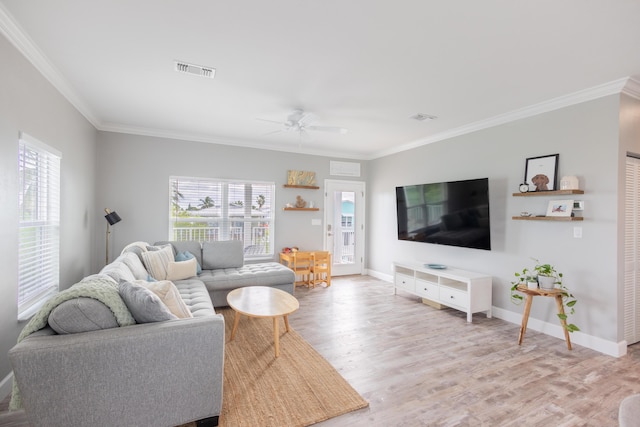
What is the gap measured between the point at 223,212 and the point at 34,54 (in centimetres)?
329

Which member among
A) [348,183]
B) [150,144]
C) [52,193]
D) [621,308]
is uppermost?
[150,144]

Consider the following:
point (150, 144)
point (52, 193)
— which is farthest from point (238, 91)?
point (150, 144)

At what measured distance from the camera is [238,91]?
10.9ft

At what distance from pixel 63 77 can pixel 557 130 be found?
5278mm

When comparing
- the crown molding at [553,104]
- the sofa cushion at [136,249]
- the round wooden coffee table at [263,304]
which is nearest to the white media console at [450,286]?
the crown molding at [553,104]

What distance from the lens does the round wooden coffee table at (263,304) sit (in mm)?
2871

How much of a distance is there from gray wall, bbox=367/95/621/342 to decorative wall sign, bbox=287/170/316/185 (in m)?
2.22

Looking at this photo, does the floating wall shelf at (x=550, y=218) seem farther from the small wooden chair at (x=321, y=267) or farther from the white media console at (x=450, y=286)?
the small wooden chair at (x=321, y=267)

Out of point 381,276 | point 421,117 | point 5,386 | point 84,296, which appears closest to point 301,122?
point 421,117

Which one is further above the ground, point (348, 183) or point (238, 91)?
point (238, 91)

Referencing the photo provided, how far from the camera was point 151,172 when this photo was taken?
497 centimetres

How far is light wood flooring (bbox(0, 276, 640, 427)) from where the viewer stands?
6.81 feet

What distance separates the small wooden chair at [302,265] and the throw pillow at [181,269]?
1860 mm

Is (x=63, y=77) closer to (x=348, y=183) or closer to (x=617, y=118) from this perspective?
(x=348, y=183)
